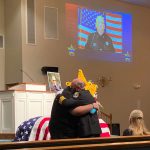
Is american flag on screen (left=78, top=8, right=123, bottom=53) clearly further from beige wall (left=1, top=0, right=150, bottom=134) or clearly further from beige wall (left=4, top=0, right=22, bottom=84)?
beige wall (left=4, top=0, right=22, bottom=84)

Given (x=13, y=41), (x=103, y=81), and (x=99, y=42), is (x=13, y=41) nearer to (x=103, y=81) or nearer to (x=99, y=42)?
(x=99, y=42)

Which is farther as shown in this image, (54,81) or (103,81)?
(103,81)

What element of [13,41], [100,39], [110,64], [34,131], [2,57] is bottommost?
[34,131]

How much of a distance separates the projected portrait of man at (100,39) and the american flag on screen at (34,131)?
817 centimetres

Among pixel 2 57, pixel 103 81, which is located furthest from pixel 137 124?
pixel 103 81

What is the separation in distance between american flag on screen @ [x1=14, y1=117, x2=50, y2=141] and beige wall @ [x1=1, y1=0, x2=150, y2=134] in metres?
6.27

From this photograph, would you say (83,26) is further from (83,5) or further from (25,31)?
(25,31)

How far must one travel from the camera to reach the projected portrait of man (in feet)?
43.7

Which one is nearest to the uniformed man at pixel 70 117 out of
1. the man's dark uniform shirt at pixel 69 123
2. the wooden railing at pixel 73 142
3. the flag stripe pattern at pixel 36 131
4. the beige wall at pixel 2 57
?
the man's dark uniform shirt at pixel 69 123

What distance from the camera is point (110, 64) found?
13828 mm

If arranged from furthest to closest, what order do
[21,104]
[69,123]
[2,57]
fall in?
[2,57] → [21,104] → [69,123]

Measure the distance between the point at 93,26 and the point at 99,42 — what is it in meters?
0.59

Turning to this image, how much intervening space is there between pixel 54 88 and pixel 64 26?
102 inches

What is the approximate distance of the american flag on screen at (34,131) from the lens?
4957mm
